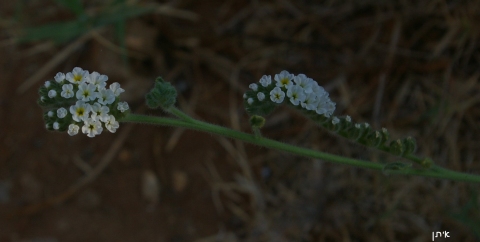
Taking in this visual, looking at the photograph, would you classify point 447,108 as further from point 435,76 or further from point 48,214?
point 48,214

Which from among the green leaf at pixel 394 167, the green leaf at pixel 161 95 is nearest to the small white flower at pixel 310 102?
the green leaf at pixel 394 167

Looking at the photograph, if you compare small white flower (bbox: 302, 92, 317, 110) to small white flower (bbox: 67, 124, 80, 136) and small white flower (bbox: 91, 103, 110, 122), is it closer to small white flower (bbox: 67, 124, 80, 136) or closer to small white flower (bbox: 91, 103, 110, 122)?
small white flower (bbox: 91, 103, 110, 122)

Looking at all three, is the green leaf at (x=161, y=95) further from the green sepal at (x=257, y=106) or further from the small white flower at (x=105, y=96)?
the green sepal at (x=257, y=106)

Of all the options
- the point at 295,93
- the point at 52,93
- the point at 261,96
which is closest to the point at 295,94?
the point at 295,93

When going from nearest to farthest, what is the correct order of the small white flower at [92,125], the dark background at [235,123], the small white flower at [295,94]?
the small white flower at [92,125] → the small white flower at [295,94] → the dark background at [235,123]

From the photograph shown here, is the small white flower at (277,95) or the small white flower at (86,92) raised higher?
the small white flower at (277,95)

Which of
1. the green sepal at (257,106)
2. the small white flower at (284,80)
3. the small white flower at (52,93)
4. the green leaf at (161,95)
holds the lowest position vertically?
the small white flower at (52,93)

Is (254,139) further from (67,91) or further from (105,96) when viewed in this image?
(67,91)

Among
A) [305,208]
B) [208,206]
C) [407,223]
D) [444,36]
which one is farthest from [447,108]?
[208,206]
